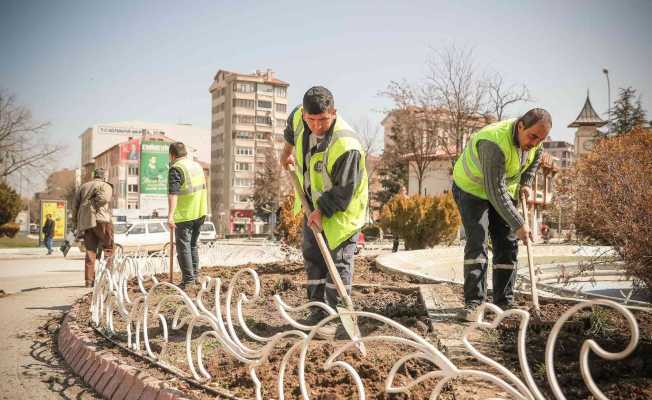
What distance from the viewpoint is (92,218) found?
8.88 m

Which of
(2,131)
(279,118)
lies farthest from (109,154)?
(2,131)

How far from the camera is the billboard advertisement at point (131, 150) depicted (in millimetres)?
81812

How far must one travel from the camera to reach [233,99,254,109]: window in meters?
97.7

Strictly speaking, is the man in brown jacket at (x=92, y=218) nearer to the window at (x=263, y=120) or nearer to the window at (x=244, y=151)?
the window at (x=244, y=151)

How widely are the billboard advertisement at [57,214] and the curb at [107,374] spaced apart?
2343 cm

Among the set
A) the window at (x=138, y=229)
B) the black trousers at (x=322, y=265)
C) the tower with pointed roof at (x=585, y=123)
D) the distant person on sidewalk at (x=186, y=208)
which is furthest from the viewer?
the tower with pointed roof at (x=585, y=123)

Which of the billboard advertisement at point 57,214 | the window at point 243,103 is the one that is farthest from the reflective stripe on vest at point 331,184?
the window at point 243,103

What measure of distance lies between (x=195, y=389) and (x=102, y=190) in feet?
22.8

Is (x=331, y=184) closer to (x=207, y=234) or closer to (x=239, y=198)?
(x=207, y=234)

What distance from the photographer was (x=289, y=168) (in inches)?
179

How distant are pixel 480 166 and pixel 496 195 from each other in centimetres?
34

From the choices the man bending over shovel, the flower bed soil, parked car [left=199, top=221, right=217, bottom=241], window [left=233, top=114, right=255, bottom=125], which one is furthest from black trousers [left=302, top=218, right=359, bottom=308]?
window [left=233, top=114, right=255, bottom=125]

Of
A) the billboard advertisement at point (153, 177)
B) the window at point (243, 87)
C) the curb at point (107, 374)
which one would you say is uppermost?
the window at point (243, 87)

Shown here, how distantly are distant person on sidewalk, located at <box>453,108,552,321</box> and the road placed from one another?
2.72m
